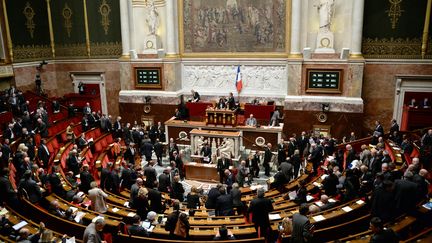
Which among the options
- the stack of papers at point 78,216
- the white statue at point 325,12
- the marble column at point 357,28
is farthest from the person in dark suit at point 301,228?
the white statue at point 325,12

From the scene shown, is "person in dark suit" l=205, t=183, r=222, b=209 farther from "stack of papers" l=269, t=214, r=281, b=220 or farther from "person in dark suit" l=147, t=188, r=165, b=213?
"stack of papers" l=269, t=214, r=281, b=220

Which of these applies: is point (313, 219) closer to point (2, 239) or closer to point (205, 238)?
point (205, 238)

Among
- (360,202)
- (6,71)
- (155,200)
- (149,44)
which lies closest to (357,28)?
(149,44)

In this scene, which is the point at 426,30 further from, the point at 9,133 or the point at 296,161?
the point at 9,133

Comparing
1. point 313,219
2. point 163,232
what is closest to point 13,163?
point 163,232

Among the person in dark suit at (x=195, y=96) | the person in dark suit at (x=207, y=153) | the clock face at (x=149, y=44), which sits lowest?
the person in dark suit at (x=207, y=153)

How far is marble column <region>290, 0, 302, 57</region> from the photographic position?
17.0m

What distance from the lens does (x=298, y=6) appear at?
55.7 ft

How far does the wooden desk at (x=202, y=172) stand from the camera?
45.8ft

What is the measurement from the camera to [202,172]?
14078 millimetres

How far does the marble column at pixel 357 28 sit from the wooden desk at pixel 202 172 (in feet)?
27.5

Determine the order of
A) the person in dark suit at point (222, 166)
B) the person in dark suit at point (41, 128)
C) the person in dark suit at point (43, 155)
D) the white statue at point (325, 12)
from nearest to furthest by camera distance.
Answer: the person in dark suit at point (43, 155) → the person in dark suit at point (222, 166) → the person in dark suit at point (41, 128) → the white statue at point (325, 12)

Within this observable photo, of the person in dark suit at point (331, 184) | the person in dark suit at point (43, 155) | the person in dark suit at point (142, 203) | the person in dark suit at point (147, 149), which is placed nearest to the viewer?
the person in dark suit at point (142, 203)

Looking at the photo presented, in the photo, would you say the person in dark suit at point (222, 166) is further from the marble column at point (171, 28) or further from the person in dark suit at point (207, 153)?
the marble column at point (171, 28)
